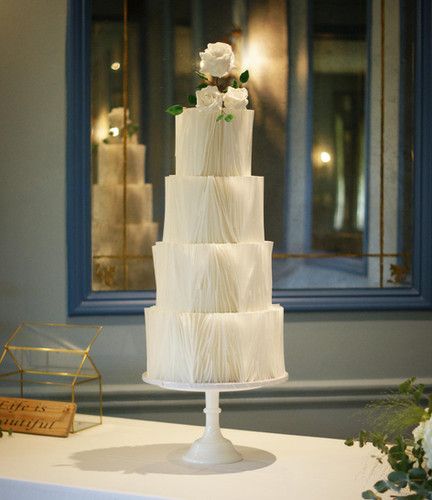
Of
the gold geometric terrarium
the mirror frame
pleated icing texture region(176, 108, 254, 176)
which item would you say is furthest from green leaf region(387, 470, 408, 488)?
the gold geometric terrarium

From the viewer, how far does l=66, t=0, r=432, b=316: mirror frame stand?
3143 mm

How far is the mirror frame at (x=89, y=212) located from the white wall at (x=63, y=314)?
3cm

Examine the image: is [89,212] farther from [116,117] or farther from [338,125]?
[338,125]

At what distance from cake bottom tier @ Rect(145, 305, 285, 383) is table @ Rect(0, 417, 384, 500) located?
0.71 feet

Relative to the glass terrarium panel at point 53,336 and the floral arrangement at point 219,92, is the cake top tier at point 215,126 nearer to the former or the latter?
the floral arrangement at point 219,92

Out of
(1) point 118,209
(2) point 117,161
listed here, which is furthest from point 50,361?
(2) point 117,161

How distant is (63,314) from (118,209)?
362mm

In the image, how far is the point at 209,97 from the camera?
7.85 ft

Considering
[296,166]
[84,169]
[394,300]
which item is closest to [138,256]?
[84,169]

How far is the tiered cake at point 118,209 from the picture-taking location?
3176mm

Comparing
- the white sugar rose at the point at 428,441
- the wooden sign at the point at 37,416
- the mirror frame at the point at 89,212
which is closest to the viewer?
the white sugar rose at the point at 428,441

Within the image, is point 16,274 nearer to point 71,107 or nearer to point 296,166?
point 71,107

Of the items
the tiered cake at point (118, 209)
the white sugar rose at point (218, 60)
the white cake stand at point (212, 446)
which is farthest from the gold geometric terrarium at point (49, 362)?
the white sugar rose at point (218, 60)

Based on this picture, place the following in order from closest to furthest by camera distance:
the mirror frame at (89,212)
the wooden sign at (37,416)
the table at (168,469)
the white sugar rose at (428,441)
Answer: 1. the white sugar rose at (428,441)
2. the table at (168,469)
3. the wooden sign at (37,416)
4. the mirror frame at (89,212)
